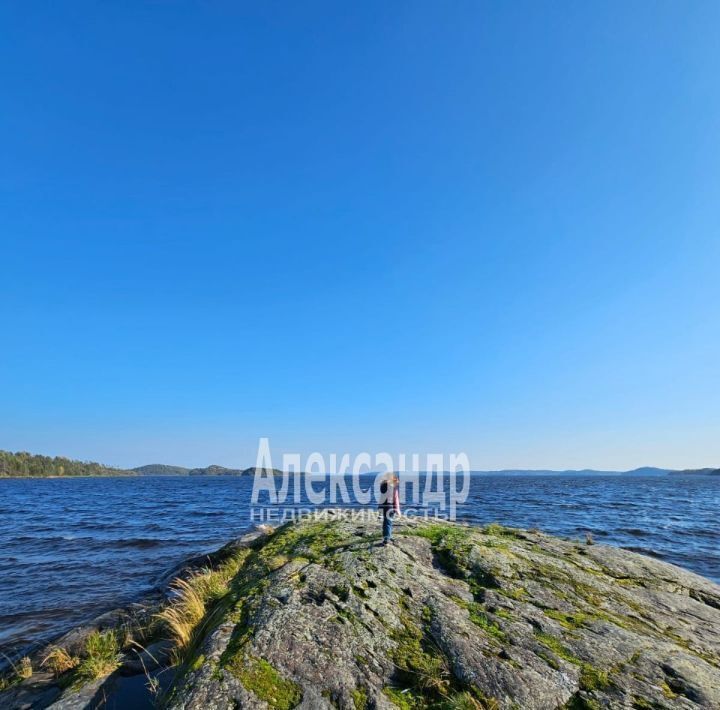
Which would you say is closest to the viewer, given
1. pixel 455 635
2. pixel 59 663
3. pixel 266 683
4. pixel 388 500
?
pixel 266 683

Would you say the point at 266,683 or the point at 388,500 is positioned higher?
the point at 388,500

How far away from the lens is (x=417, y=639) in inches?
267

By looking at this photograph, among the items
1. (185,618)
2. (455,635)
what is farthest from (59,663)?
(455,635)

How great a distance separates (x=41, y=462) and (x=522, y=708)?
240124 mm

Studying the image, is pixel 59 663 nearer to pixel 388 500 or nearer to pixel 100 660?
pixel 100 660

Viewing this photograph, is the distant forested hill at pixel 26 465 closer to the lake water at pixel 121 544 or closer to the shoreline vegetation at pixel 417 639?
the lake water at pixel 121 544

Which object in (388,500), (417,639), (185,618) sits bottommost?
(185,618)

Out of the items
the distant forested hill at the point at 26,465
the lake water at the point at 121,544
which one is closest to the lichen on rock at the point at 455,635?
the lake water at the point at 121,544

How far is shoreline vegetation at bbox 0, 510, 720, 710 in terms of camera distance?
5.62m

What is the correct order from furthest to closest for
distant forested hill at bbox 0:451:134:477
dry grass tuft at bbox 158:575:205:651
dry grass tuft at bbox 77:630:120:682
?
distant forested hill at bbox 0:451:134:477 → dry grass tuft at bbox 158:575:205:651 → dry grass tuft at bbox 77:630:120:682

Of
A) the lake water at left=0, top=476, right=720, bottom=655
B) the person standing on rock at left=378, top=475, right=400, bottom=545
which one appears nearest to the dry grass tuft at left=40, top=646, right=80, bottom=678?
the lake water at left=0, top=476, right=720, bottom=655

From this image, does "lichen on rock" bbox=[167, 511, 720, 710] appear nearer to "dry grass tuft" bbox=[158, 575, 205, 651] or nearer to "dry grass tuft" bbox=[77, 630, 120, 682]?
"dry grass tuft" bbox=[158, 575, 205, 651]

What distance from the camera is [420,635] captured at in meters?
6.86

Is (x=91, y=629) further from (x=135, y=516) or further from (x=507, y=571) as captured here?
(x=135, y=516)
